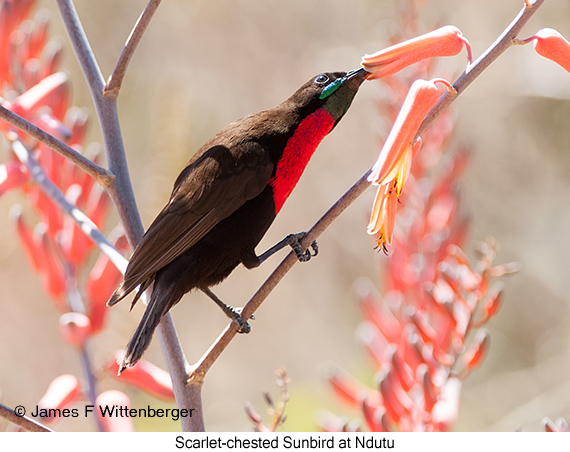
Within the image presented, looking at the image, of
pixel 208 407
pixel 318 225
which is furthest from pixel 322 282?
pixel 318 225

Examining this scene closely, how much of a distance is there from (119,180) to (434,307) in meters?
1.19

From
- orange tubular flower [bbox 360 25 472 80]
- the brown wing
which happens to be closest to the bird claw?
the brown wing

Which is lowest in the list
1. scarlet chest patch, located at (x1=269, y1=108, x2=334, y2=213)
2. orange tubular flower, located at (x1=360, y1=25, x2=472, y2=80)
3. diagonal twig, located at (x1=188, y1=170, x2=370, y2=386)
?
diagonal twig, located at (x1=188, y1=170, x2=370, y2=386)

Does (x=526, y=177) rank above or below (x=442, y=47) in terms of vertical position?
above

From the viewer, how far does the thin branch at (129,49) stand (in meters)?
1.72

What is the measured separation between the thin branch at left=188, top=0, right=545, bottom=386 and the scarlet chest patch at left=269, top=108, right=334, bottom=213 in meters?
0.66

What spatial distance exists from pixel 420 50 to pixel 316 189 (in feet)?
16.6

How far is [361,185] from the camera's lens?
1.58 metres

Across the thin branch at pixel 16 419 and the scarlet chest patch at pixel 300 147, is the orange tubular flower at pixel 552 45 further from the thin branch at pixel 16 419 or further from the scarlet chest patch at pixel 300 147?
the thin branch at pixel 16 419

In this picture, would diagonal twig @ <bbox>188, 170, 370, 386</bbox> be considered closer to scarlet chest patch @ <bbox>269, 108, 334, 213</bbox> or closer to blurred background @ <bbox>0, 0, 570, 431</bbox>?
scarlet chest patch @ <bbox>269, 108, 334, 213</bbox>

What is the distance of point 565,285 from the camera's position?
18.4 feet

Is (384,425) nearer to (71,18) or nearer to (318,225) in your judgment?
(318,225)

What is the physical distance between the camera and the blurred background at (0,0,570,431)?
19.2 feet

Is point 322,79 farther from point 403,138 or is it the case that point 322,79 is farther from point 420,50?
point 403,138
